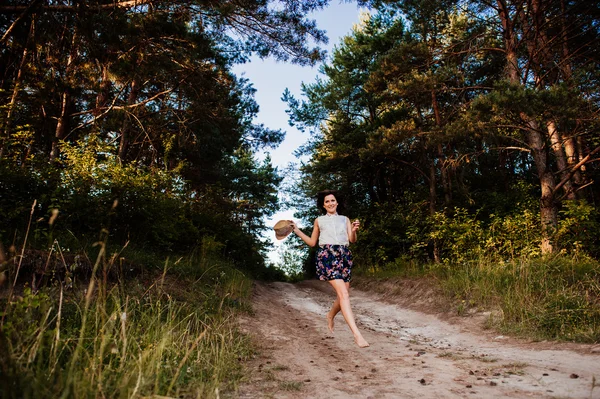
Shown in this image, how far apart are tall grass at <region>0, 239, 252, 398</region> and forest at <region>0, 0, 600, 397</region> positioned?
3 cm

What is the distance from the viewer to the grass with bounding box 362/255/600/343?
493 cm

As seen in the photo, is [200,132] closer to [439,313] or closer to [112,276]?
[112,276]

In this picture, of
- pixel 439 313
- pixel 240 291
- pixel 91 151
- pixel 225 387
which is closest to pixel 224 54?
pixel 91 151

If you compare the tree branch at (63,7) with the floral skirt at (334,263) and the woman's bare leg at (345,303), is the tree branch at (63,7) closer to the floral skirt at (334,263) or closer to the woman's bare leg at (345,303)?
the floral skirt at (334,263)

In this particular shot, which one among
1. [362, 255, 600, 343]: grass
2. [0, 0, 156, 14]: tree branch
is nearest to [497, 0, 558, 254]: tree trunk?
[362, 255, 600, 343]: grass

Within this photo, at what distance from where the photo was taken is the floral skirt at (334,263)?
15.6ft

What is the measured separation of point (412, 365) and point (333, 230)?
1905 millimetres

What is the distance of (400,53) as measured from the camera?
1209 cm

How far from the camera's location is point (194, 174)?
62.2 ft

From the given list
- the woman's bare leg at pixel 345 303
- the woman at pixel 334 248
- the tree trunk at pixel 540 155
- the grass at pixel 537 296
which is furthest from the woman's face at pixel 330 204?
the tree trunk at pixel 540 155

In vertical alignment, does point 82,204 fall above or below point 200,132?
below

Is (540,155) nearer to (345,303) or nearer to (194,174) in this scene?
(345,303)

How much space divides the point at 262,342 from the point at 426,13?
10564mm

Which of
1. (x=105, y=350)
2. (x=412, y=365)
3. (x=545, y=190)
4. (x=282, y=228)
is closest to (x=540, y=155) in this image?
(x=545, y=190)
